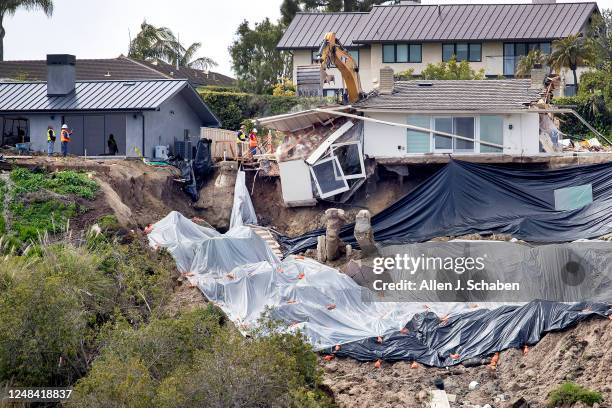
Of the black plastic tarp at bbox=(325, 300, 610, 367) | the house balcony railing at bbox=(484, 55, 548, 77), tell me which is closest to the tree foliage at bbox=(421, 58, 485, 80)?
the house balcony railing at bbox=(484, 55, 548, 77)

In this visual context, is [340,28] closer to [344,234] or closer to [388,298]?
[344,234]

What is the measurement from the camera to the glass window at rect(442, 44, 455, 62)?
58719 mm

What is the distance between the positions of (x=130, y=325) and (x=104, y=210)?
7.70 metres

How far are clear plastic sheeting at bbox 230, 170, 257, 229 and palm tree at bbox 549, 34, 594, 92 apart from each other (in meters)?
17.5

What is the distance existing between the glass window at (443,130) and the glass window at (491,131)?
2.96 ft

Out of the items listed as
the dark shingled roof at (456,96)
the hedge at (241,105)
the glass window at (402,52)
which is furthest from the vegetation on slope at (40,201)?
the glass window at (402,52)

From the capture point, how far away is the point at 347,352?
31.7m

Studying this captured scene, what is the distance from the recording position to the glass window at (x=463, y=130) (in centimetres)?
4087

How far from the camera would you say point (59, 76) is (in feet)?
A: 148

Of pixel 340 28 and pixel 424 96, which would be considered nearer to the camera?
pixel 424 96

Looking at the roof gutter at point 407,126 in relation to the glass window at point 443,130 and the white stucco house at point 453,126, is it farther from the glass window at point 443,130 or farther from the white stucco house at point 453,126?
the glass window at point 443,130

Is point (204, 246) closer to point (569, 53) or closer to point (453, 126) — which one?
point (453, 126)

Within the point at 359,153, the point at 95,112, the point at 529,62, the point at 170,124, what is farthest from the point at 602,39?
the point at 95,112

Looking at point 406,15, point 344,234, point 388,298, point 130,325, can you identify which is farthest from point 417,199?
point 406,15
